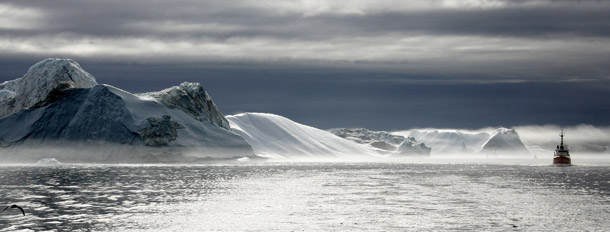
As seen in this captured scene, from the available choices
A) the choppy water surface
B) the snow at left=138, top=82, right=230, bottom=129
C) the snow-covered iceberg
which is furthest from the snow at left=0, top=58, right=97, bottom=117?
the choppy water surface

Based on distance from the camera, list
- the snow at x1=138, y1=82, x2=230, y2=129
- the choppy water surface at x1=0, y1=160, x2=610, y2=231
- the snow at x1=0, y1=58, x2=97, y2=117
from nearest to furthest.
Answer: the choppy water surface at x1=0, y1=160, x2=610, y2=231 → the snow at x1=0, y1=58, x2=97, y2=117 → the snow at x1=138, y1=82, x2=230, y2=129

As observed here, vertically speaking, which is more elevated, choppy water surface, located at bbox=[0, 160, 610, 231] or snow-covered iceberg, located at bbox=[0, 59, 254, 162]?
snow-covered iceberg, located at bbox=[0, 59, 254, 162]

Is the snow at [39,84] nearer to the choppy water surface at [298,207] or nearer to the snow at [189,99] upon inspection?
the snow at [189,99]

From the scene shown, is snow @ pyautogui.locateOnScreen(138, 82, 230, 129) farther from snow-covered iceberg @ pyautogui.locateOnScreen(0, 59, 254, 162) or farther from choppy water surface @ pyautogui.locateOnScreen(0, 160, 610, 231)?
choppy water surface @ pyautogui.locateOnScreen(0, 160, 610, 231)

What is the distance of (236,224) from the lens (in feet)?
130

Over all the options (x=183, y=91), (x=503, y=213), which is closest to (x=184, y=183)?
(x=503, y=213)

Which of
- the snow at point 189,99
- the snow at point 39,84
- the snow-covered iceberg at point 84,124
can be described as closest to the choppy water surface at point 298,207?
the snow-covered iceberg at point 84,124

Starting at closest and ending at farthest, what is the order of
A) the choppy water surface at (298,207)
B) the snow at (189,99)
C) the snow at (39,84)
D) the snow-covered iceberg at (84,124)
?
the choppy water surface at (298,207) < the snow-covered iceberg at (84,124) < the snow at (39,84) < the snow at (189,99)

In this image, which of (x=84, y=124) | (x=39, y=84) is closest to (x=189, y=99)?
(x=84, y=124)

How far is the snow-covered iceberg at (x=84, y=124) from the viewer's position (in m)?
148

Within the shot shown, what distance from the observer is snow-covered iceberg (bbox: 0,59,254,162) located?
148000mm

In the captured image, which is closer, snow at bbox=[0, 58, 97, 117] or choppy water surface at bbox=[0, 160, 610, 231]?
choppy water surface at bbox=[0, 160, 610, 231]

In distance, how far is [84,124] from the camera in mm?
150375

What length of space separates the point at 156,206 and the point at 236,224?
1134 centimetres
